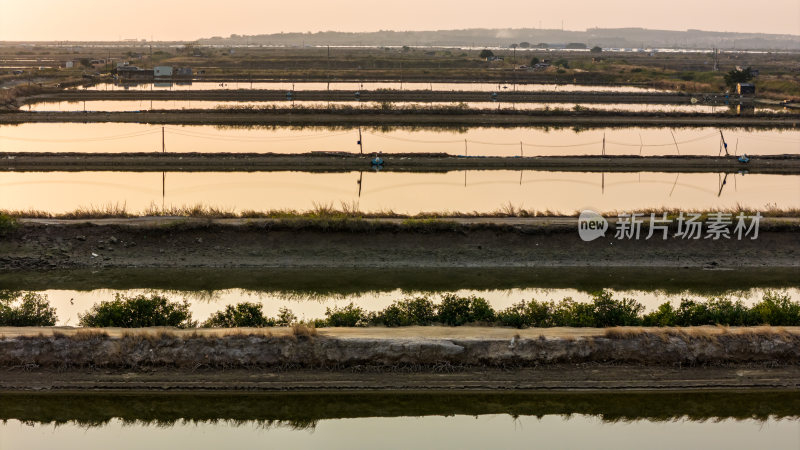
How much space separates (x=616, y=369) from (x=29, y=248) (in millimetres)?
10777

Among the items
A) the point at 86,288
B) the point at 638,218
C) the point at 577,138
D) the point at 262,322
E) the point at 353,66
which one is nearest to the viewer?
the point at 262,322

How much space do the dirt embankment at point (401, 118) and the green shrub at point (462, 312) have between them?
20516mm

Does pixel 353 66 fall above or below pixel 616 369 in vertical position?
above

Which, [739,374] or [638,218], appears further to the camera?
[638,218]

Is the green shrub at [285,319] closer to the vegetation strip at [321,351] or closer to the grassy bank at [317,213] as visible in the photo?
the vegetation strip at [321,351]

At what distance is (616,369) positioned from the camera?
389 inches

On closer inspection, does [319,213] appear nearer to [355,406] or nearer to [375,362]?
[375,362]

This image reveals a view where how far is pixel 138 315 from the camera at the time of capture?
426 inches

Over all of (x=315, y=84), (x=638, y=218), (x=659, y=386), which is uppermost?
(x=315, y=84)

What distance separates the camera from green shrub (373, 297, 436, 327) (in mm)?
10852

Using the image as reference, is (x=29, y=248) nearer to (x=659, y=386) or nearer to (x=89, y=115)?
(x=659, y=386)

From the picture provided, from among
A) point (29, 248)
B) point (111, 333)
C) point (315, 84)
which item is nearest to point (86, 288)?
point (29, 248)
